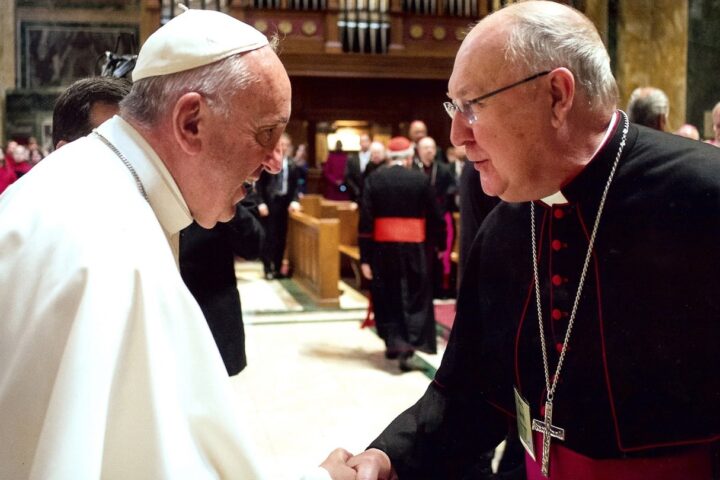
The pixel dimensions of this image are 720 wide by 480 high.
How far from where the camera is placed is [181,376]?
1466 millimetres

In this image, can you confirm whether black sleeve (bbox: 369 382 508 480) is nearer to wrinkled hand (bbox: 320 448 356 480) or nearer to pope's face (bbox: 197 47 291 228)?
wrinkled hand (bbox: 320 448 356 480)

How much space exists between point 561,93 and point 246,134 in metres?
0.69

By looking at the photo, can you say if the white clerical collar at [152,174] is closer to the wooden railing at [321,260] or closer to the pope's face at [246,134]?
the pope's face at [246,134]

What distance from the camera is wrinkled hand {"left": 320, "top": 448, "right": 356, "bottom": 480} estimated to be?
2062mm

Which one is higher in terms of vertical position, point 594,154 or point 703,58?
point 703,58

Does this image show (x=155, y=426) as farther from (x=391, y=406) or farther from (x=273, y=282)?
(x=273, y=282)

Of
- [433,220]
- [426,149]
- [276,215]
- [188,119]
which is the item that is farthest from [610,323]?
[276,215]

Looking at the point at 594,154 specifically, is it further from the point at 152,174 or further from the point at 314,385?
the point at 314,385

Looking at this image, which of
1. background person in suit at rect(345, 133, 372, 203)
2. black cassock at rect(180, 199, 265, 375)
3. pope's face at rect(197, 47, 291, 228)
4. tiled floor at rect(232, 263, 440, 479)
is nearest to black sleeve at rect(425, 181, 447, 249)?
tiled floor at rect(232, 263, 440, 479)

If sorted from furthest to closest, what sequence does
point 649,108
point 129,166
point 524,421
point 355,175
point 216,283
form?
point 355,175
point 649,108
point 216,283
point 524,421
point 129,166

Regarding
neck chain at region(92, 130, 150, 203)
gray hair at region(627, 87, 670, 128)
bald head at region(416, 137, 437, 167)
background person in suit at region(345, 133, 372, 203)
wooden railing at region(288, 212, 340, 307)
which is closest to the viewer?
neck chain at region(92, 130, 150, 203)

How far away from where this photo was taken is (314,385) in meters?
6.77

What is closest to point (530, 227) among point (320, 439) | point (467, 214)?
point (467, 214)

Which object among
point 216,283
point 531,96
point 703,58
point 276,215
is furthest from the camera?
point 276,215
